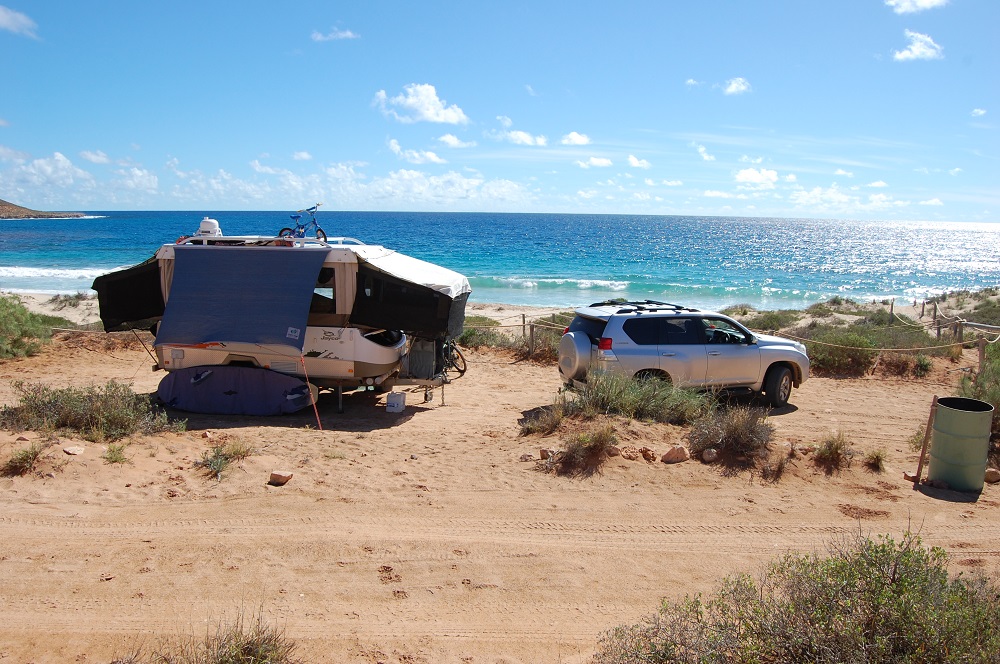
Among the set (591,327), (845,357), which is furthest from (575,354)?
(845,357)

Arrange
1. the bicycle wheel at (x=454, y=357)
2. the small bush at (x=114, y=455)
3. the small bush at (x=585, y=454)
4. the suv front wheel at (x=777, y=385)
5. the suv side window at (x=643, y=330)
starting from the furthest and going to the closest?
the bicycle wheel at (x=454, y=357)
the suv front wheel at (x=777, y=385)
the suv side window at (x=643, y=330)
the small bush at (x=585, y=454)
the small bush at (x=114, y=455)

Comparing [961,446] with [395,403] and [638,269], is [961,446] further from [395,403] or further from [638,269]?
[638,269]

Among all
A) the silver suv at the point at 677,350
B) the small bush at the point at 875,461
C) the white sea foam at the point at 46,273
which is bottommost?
the white sea foam at the point at 46,273

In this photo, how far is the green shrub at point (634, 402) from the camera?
907 centimetres

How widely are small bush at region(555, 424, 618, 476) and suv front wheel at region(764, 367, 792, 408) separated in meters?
4.45

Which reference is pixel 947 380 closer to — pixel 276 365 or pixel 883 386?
pixel 883 386

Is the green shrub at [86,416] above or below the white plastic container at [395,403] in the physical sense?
above

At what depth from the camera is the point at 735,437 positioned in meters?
7.91

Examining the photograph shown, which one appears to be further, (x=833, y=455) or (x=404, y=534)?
(x=833, y=455)

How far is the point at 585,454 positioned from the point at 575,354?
2.70 m

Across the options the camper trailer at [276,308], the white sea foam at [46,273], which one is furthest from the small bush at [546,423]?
the white sea foam at [46,273]

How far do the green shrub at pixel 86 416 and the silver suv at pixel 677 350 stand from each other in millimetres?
5568

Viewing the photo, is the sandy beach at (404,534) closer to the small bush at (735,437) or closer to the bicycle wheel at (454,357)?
the small bush at (735,437)

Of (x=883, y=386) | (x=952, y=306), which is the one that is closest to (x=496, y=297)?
(x=952, y=306)
